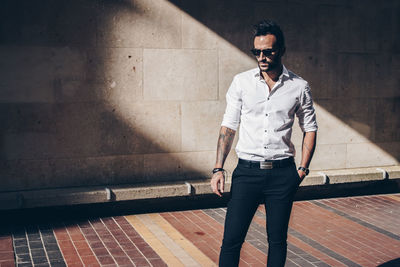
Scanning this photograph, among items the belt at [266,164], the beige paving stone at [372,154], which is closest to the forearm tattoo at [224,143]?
the belt at [266,164]

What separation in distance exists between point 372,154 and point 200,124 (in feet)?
9.16

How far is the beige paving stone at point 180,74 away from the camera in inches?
269

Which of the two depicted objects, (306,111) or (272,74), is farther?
(306,111)

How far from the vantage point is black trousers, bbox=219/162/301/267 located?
12.0 ft

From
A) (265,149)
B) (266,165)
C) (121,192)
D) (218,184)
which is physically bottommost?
(121,192)

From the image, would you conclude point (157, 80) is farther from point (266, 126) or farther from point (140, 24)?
point (266, 126)

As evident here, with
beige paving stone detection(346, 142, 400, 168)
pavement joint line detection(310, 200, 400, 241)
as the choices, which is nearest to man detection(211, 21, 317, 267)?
pavement joint line detection(310, 200, 400, 241)

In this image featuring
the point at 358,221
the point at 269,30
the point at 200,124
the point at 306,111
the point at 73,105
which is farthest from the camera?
the point at 200,124

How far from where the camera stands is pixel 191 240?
5.80m

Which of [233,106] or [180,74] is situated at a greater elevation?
[180,74]

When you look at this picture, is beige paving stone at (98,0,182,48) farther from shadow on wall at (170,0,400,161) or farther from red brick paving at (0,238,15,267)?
red brick paving at (0,238,15,267)

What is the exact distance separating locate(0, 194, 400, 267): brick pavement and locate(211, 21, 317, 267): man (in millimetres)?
1504

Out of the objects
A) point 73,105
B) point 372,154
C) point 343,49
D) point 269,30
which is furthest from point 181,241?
point 343,49

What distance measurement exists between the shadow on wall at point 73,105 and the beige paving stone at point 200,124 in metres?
0.15
